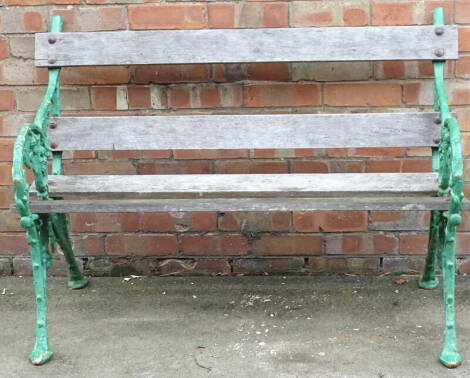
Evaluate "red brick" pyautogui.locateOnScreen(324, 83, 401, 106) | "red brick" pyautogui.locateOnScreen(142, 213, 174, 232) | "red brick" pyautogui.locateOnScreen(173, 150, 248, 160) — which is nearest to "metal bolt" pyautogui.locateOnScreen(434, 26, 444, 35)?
"red brick" pyautogui.locateOnScreen(324, 83, 401, 106)

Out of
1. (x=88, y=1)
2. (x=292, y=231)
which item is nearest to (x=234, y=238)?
(x=292, y=231)

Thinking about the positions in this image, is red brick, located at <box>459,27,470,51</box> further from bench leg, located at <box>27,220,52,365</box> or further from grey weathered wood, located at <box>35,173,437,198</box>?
bench leg, located at <box>27,220,52,365</box>

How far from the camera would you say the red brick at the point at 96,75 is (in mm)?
2963

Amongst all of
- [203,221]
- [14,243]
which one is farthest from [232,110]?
[14,243]

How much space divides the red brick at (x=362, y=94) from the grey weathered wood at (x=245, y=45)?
0.83ft

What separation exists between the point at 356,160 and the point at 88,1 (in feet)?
5.13

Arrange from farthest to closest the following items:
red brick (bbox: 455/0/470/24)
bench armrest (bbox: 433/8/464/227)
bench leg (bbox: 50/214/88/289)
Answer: red brick (bbox: 455/0/470/24) < bench leg (bbox: 50/214/88/289) < bench armrest (bbox: 433/8/464/227)

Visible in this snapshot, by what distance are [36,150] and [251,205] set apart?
0.93 meters

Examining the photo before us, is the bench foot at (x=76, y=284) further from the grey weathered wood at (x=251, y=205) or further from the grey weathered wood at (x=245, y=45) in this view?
the grey weathered wood at (x=245, y=45)

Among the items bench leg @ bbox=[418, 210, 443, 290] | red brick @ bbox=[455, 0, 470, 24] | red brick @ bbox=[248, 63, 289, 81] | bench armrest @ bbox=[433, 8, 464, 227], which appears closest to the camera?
bench armrest @ bbox=[433, 8, 464, 227]

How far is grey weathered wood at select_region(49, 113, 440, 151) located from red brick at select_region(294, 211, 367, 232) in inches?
20.1

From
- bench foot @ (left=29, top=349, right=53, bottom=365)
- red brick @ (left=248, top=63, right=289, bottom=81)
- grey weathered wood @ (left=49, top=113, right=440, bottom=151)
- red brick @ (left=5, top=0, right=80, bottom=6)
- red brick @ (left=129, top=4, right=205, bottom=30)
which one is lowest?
bench foot @ (left=29, top=349, right=53, bottom=365)

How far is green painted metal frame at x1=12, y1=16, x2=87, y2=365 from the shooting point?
7.16 ft

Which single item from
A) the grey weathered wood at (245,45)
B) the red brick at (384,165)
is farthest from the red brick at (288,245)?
the grey weathered wood at (245,45)
